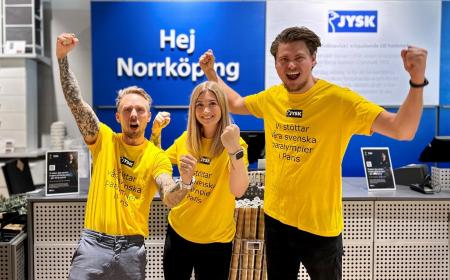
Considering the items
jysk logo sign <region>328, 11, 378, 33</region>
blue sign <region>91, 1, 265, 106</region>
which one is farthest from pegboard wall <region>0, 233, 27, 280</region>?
jysk logo sign <region>328, 11, 378, 33</region>

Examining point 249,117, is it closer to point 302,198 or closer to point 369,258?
point 369,258

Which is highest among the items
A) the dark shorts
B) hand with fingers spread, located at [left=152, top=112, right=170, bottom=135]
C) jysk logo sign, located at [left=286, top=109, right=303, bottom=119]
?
jysk logo sign, located at [left=286, top=109, right=303, bottom=119]

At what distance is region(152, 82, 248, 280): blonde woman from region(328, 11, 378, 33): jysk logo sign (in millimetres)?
3625

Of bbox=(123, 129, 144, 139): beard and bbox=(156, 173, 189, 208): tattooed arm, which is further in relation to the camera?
bbox=(123, 129, 144, 139): beard

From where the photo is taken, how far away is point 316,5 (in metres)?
5.27

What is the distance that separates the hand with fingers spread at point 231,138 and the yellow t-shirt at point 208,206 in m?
0.20

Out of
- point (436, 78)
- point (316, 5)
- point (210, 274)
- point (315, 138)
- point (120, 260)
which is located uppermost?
point (316, 5)

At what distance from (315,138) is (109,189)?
964 millimetres

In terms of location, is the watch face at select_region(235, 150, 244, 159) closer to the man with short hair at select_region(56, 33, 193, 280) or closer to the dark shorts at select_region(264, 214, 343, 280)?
the man with short hair at select_region(56, 33, 193, 280)

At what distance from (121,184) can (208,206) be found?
43cm

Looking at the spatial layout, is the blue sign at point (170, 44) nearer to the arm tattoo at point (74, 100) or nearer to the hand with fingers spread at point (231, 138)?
Result: the arm tattoo at point (74, 100)

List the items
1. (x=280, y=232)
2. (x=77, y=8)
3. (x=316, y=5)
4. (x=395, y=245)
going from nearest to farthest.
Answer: (x=280, y=232)
(x=395, y=245)
(x=316, y=5)
(x=77, y=8)

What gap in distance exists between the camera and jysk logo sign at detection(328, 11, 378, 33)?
5273 mm

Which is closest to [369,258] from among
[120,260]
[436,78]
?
[120,260]
